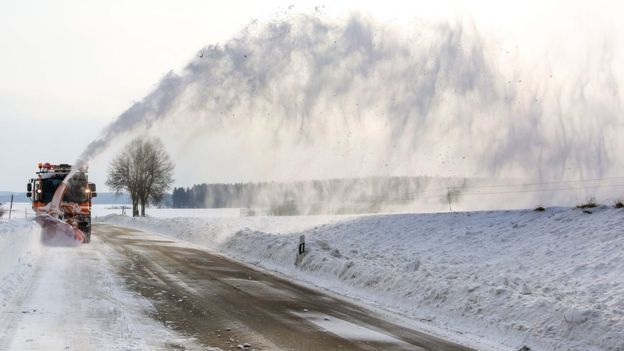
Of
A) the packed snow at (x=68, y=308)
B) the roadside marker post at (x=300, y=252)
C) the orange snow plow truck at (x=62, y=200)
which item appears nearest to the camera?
the packed snow at (x=68, y=308)

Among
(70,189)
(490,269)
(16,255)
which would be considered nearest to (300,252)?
(490,269)

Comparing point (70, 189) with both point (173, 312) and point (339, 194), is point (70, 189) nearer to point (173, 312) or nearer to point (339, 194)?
point (173, 312)

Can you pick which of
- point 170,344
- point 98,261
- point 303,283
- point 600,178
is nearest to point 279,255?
point 303,283

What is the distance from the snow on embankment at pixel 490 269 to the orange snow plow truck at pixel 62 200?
572cm

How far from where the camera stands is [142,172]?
61.8 meters

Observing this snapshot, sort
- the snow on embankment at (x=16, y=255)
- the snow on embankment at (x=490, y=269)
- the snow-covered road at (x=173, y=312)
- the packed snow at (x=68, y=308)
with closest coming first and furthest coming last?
1. the packed snow at (x=68, y=308)
2. the snow-covered road at (x=173, y=312)
3. the snow on embankment at (x=490, y=269)
4. the snow on embankment at (x=16, y=255)

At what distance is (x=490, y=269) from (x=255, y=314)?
723 cm

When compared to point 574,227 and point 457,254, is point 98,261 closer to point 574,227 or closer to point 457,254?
point 457,254

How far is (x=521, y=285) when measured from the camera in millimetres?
11016

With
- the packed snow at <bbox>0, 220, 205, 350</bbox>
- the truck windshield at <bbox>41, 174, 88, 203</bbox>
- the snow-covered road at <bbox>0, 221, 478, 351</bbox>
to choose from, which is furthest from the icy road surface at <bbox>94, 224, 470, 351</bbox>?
the truck windshield at <bbox>41, 174, 88, 203</bbox>

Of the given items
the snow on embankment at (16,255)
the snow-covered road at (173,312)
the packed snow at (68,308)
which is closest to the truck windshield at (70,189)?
the snow on embankment at (16,255)

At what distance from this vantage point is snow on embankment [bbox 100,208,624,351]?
27.7 feet

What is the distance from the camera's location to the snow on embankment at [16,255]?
10.9 metres

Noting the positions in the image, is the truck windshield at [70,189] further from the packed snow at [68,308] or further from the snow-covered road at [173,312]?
the snow-covered road at [173,312]
